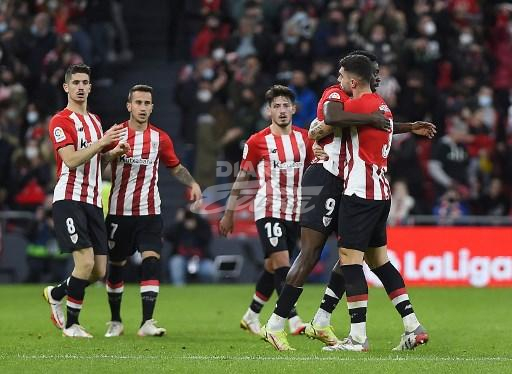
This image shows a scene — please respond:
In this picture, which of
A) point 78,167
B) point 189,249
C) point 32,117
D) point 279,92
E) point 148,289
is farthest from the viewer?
point 32,117

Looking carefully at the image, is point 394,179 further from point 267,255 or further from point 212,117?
point 267,255

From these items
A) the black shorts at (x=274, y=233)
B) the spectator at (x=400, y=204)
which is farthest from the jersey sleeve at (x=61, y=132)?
the spectator at (x=400, y=204)

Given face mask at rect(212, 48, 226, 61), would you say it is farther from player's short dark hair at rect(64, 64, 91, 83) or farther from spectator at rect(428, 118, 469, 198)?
player's short dark hair at rect(64, 64, 91, 83)

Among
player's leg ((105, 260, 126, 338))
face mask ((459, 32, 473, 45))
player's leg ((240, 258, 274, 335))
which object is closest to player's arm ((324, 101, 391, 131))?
player's leg ((240, 258, 274, 335))

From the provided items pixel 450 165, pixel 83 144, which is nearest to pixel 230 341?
pixel 83 144

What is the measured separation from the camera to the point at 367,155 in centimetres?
1055

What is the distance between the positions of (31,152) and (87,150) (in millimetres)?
11537

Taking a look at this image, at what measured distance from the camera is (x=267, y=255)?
13.0 metres

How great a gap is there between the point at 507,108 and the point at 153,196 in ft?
42.4

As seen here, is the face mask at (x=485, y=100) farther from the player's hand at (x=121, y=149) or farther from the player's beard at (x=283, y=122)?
the player's hand at (x=121, y=149)

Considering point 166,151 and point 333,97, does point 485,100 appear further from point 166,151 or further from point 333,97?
point 333,97

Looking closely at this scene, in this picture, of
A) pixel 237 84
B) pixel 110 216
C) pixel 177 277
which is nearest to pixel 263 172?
pixel 110 216

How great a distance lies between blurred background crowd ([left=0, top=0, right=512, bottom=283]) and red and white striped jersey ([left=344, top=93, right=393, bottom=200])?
10878 mm

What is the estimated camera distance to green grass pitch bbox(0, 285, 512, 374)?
9.45 meters
